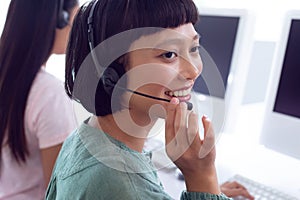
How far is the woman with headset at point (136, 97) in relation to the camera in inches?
18.4

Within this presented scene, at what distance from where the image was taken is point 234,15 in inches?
39.6

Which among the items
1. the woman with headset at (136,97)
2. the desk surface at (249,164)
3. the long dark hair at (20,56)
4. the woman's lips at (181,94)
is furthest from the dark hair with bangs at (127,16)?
the desk surface at (249,164)

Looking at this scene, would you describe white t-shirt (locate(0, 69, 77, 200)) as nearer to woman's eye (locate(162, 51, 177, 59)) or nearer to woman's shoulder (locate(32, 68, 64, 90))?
woman's shoulder (locate(32, 68, 64, 90))

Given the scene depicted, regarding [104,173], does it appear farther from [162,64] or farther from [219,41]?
[219,41]

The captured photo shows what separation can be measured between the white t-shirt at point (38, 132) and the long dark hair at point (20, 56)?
27 millimetres

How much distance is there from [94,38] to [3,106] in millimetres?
469

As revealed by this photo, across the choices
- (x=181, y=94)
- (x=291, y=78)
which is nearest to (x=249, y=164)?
(x=291, y=78)

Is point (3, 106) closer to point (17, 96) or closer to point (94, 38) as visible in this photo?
point (17, 96)

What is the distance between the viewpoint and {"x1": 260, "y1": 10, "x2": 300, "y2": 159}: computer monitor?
2.87 feet

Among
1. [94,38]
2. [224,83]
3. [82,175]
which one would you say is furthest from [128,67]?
[224,83]

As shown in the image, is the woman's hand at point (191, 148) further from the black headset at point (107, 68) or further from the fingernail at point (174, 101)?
the black headset at point (107, 68)

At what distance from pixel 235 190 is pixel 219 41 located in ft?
1.68

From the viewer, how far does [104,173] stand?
0.45m

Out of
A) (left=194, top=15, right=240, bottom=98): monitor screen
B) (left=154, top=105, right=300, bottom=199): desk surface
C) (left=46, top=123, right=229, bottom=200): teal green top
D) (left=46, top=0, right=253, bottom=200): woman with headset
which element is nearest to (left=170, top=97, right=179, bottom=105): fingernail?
(left=46, top=0, right=253, bottom=200): woman with headset
